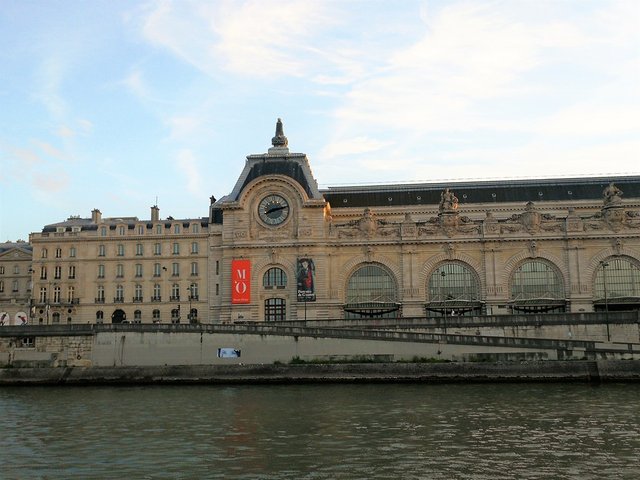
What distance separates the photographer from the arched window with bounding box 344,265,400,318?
70500 mm

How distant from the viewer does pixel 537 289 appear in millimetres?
69375

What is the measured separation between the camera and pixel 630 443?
80.8 ft

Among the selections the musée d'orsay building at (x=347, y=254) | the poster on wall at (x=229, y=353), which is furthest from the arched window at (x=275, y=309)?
the poster on wall at (x=229, y=353)

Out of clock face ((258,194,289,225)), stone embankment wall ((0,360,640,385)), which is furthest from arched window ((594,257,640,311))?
clock face ((258,194,289,225))

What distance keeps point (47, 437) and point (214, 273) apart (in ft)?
156

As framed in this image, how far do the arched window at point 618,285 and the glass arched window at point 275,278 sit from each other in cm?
Result: 2862

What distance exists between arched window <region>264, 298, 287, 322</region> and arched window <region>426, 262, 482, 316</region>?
1359 cm

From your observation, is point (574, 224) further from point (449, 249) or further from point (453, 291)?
point (453, 291)

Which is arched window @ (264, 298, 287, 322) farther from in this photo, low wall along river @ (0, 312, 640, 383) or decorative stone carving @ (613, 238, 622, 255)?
decorative stone carving @ (613, 238, 622, 255)

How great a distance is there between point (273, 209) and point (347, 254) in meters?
8.43

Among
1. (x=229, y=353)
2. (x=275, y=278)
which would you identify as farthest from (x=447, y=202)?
(x=229, y=353)

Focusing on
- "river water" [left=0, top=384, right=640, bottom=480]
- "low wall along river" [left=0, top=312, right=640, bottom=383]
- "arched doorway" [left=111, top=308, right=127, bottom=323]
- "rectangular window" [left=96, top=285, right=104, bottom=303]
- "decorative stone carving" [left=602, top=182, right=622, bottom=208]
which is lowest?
"river water" [left=0, top=384, right=640, bottom=480]

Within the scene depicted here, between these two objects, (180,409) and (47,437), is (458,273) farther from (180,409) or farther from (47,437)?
(47,437)

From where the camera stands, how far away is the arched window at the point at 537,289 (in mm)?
68562
